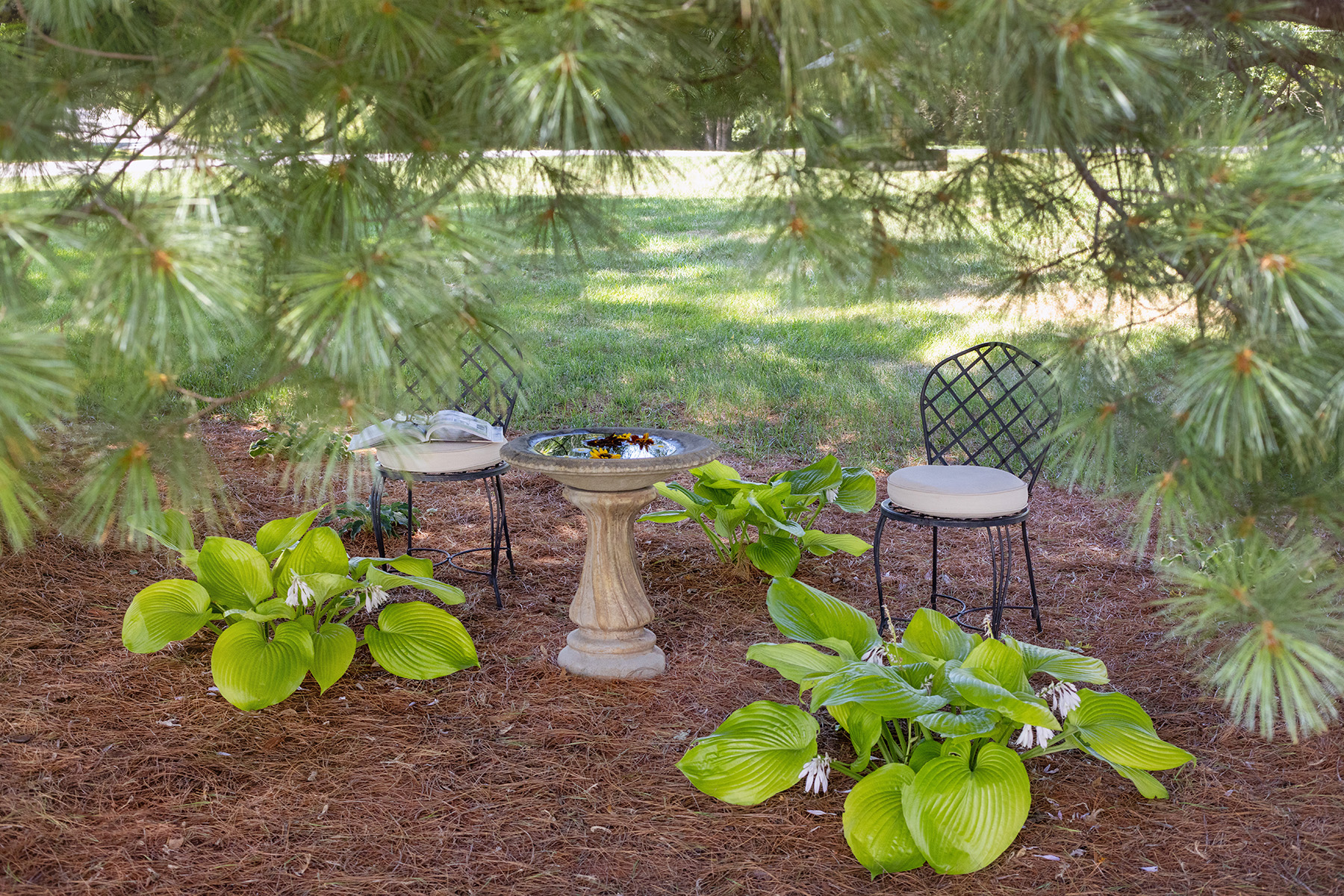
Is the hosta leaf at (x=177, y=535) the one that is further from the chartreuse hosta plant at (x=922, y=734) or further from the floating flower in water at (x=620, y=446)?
the chartreuse hosta plant at (x=922, y=734)

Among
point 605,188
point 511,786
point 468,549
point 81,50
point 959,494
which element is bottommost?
point 511,786

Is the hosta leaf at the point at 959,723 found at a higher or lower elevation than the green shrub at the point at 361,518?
higher

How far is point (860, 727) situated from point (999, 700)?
Answer: 0.38m

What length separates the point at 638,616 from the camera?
10.9 feet

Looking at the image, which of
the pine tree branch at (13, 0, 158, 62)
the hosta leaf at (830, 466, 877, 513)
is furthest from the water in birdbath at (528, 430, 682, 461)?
the pine tree branch at (13, 0, 158, 62)

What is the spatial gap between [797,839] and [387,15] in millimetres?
1925

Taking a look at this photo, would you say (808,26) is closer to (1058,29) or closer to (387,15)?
(1058,29)

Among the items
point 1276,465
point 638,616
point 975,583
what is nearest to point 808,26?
point 1276,465

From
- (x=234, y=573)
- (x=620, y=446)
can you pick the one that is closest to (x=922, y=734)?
(x=620, y=446)

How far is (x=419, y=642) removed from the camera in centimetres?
316

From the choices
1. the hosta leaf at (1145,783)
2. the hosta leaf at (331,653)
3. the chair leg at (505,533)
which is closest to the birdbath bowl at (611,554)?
the chair leg at (505,533)

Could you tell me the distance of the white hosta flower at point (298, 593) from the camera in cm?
301

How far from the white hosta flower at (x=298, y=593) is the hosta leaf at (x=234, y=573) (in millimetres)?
135

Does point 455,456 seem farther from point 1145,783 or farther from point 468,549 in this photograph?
point 1145,783
